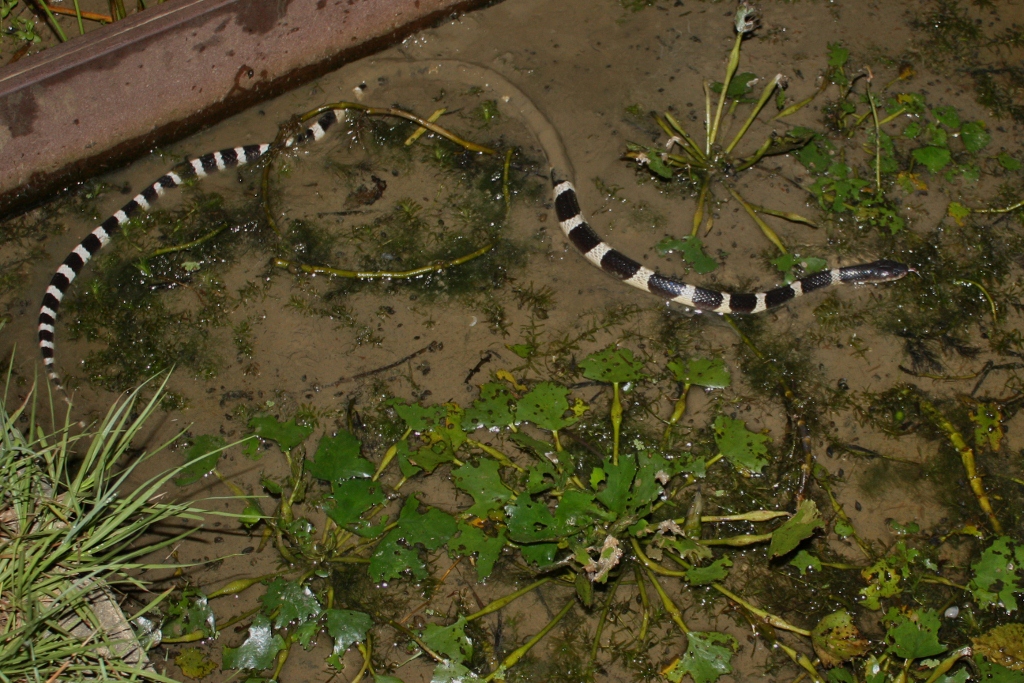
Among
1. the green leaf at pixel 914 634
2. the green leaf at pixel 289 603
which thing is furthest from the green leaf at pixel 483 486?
the green leaf at pixel 914 634

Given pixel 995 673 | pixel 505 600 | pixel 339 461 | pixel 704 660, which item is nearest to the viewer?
pixel 704 660

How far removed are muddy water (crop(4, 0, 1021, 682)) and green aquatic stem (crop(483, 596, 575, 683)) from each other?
0.06 metres

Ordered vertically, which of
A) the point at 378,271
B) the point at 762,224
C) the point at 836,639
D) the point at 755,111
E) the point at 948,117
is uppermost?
the point at 755,111

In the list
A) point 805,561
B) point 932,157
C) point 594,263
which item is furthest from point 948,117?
point 805,561

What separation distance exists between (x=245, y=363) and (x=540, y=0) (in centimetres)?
316

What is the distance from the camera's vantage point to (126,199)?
4477 mm

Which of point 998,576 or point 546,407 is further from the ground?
point 546,407

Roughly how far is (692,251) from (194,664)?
314cm

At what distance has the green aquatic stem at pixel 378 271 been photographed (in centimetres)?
405

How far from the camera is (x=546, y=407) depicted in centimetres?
342

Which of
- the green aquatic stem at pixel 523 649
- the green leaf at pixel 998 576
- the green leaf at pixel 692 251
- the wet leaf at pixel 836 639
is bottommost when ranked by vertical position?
the green leaf at pixel 998 576

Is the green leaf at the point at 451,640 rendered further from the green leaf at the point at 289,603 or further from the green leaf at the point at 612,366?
the green leaf at the point at 612,366

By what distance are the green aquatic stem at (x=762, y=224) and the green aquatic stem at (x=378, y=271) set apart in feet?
4.92

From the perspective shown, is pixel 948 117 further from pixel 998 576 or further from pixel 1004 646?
pixel 1004 646
